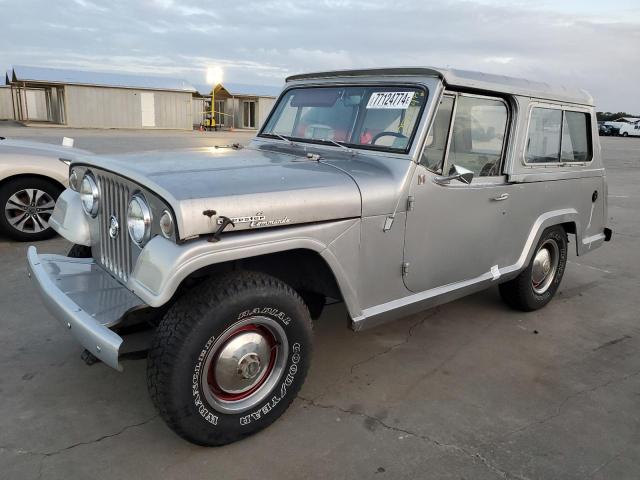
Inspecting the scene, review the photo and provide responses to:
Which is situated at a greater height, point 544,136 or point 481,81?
point 481,81

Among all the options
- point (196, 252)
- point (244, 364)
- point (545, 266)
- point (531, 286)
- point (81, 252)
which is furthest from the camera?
point (545, 266)

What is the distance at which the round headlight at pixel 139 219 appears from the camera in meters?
2.52

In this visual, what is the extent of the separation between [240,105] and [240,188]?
32.9 metres

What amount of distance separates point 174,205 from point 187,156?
107cm

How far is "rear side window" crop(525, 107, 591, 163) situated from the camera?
4.18 metres

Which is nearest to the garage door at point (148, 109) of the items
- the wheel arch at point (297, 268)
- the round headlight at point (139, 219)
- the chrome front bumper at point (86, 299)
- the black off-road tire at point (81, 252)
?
the black off-road tire at point (81, 252)

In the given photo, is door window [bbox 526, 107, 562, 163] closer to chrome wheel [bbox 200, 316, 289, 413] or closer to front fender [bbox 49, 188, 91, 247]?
chrome wheel [bbox 200, 316, 289, 413]

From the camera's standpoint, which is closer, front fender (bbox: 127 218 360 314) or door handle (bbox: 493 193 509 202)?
front fender (bbox: 127 218 360 314)

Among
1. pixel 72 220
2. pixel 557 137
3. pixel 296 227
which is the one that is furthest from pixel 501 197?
pixel 72 220

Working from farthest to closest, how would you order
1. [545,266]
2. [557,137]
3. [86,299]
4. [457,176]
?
[545,266] < [557,137] < [457,176] < [86,299]

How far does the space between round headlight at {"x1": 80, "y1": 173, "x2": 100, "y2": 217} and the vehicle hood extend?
113 mm

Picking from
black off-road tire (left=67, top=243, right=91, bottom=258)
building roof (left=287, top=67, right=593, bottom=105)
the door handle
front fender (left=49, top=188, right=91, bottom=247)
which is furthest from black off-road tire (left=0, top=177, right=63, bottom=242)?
the door handle

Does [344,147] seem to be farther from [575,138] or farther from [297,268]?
[575,138]

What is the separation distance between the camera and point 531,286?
4586mm
